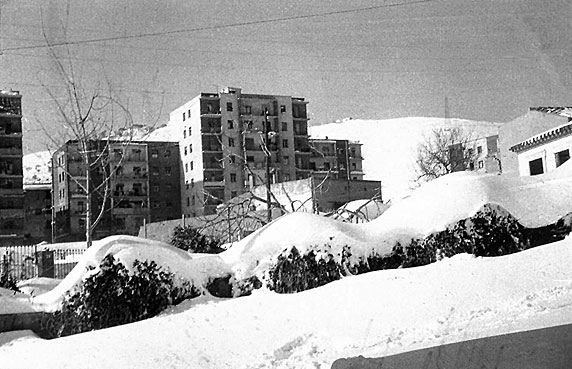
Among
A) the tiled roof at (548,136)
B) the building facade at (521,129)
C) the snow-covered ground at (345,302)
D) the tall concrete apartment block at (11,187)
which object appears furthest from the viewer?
the tall concrete apartment block at (11,187)

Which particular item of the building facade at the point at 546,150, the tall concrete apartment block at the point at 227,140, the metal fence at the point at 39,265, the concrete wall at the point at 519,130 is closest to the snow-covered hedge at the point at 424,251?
the metal fence at the point at 39,265

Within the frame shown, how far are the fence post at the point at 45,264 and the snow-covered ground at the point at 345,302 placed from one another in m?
9.82

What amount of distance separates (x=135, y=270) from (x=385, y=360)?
226 inches

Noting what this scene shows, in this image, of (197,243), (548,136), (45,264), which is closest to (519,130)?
(548,136)

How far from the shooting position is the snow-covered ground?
6398mm

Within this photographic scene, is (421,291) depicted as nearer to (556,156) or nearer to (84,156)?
(84,156)

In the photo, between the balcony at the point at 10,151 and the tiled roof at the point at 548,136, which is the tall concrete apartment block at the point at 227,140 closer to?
the balcony at the point at 10,151

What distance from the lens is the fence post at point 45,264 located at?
728 inches

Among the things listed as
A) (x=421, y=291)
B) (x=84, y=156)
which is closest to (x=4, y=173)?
(x=84, y=156)

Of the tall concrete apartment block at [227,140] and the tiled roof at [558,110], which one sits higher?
the tall concrete apartment block at [227,140]

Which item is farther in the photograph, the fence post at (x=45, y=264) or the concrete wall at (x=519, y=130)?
the concrete wall at (x=519, y=130)

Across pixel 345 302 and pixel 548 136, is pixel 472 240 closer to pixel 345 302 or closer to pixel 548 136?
pixel 345 302

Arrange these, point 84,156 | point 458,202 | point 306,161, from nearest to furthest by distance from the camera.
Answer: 1. point 458,202
2. point 84,156
3. point 306,161

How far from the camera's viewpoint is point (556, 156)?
21859 millimetres
